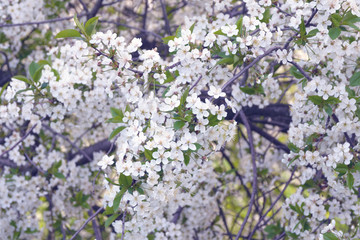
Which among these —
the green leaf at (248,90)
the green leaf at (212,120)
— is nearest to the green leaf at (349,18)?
the green leaf at (248,90)

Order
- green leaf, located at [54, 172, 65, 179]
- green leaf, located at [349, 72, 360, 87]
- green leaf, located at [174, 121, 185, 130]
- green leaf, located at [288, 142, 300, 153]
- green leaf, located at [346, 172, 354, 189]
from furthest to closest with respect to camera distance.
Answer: green leaf, located at [54, 172, 65, 179]
green leaf, located at [288, 142, 300, 153]
green leaf, located at [349, 72, 360, 87]
green leaf, located at [346, 172, 354, 189]
green leaf, located at [174, 121, 185, 130]

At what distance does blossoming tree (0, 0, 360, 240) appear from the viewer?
2.10m

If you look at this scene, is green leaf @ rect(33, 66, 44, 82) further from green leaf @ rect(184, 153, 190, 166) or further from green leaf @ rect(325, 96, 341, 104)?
green leaf @ rect(325, 96, 341, 104)

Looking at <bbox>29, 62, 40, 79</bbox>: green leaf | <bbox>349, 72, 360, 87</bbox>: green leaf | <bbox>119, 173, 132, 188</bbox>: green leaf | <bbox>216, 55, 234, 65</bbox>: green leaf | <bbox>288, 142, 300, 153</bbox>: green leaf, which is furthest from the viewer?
<bbox>29, 62, 40, 79</bbox>: green leaf

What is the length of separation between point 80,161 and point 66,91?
119 centimetres

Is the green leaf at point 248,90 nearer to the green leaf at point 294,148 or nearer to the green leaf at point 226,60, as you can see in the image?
the green leaf at point 294,148

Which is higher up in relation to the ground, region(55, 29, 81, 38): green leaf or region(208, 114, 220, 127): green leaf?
region(55, 29, 81, 38): green leaf

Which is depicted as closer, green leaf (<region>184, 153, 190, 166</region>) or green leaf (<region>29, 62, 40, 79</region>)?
green leaf (<region>184, 153, 190, 166</region>)

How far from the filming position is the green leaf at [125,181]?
80.6 inches

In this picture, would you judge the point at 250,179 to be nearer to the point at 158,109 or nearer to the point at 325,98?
the point at 325,98

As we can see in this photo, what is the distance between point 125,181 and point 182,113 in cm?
38

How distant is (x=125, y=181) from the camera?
206 cm

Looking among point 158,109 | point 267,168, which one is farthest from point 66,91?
point 267,168

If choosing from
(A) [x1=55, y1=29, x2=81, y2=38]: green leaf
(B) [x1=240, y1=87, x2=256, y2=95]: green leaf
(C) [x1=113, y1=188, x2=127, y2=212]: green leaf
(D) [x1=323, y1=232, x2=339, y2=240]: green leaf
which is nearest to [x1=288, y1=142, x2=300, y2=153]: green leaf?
(B) [x1=240, y1=87, x2=256, y2=95]: green leaf
